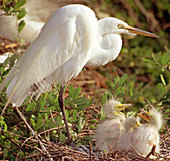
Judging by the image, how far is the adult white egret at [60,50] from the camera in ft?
6.29

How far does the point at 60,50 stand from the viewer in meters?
1.95

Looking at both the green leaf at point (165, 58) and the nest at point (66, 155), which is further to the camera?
the green leaf at point (165, 58)

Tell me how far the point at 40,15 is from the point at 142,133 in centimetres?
257

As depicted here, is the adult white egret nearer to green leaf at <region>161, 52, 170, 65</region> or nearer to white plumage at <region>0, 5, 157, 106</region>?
white plumage at <region>0, 5, 157, 106</region>

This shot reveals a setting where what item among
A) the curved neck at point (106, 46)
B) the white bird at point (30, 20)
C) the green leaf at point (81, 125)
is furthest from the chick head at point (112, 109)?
the white bird at point (30, 20)

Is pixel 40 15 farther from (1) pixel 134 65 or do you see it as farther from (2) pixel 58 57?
(2) pixel 58 57

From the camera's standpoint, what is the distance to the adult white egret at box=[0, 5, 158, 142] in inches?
75.5

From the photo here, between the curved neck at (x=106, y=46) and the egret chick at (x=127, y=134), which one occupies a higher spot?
the curved neck at (x=106, y=46)

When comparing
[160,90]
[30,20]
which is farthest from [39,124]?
[30,20]

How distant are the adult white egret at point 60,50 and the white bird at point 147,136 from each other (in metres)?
0.46

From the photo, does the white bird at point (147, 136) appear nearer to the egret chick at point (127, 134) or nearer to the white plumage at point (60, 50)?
the egret chick at point (127, 134)

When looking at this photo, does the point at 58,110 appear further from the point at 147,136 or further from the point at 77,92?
the point at 147,136

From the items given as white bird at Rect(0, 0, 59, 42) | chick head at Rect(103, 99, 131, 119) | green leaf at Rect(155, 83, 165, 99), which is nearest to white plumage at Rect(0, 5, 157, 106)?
chick head at Rect(103, 99, 131, 119)

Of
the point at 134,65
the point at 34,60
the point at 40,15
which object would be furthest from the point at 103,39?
the point at 40,15
